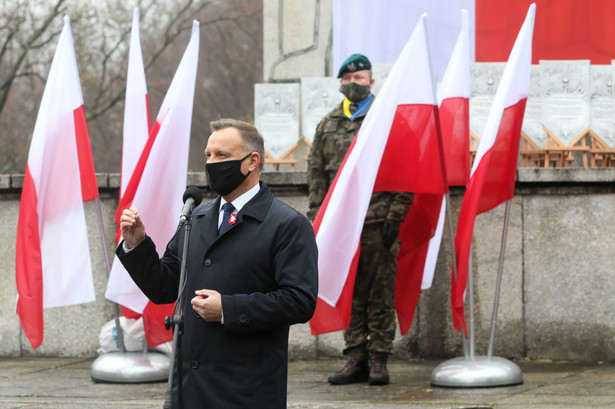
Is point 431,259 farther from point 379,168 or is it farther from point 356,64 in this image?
point 356,64

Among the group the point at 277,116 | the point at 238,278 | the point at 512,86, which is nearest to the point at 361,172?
the point at 512,86

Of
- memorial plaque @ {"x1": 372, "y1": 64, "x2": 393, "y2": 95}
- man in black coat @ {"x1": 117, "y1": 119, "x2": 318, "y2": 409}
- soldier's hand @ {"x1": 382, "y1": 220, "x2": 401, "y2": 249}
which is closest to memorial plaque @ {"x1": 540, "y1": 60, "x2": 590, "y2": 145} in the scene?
memorial plaque @ {"x1": 372, "y1": 64, "x2": 393, "y2": 95}

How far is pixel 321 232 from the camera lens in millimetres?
7457

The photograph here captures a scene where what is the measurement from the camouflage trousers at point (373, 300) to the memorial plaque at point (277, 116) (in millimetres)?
2691

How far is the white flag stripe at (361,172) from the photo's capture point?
24.4ft

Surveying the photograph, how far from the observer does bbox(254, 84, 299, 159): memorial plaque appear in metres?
10.5

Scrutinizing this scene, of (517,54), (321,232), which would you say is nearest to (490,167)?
(517,54)

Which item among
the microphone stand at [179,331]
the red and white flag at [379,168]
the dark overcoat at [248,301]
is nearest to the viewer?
the microphone stand at [179,331]

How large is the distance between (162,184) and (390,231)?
1.65 metres

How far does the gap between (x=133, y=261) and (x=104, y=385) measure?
427 cm

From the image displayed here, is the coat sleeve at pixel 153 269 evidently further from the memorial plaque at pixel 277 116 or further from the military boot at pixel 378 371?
the memorial plaque at pixel 277 116

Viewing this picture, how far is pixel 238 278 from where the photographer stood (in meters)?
4.07

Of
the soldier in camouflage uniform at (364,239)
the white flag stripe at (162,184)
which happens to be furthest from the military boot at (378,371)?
the white flag stripe at (162,184)

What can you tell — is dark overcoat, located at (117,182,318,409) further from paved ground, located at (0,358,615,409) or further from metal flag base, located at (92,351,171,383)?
metal flag base, located at (92,351,171,383)
